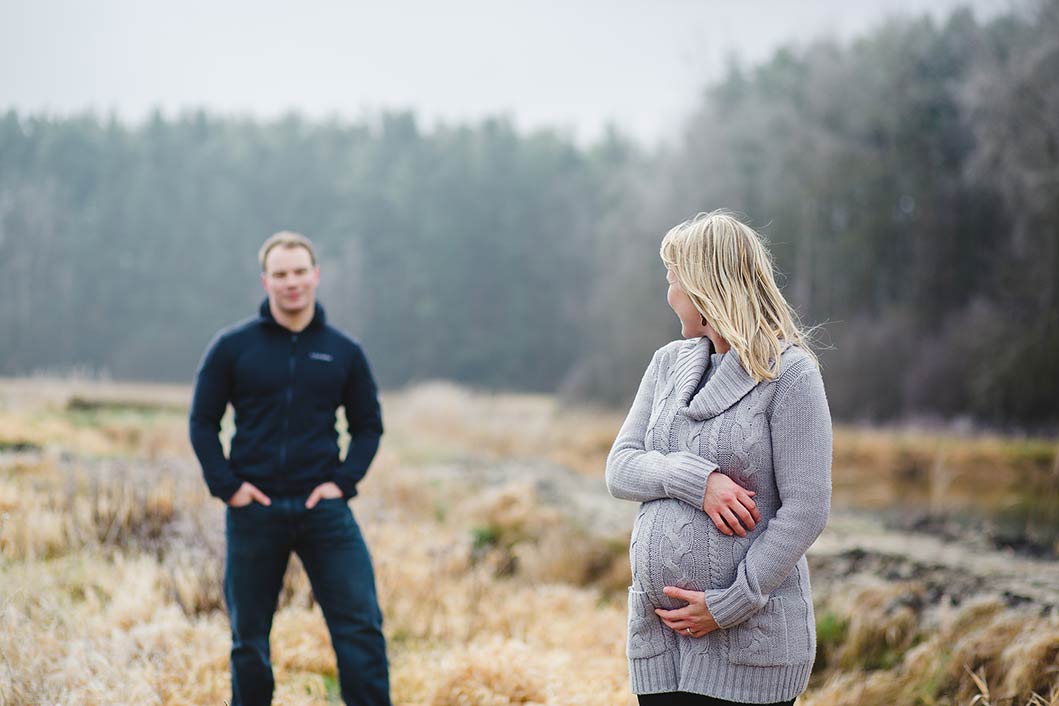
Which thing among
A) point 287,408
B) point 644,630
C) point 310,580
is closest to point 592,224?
point 287,408

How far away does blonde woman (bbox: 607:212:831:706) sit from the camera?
7.02 feet

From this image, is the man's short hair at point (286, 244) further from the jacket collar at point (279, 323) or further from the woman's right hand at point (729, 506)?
the woman's right hand at point (729, 506)

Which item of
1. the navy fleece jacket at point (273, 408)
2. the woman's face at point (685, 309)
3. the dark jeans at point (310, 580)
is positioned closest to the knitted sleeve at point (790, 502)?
the woman's face at point (685, 309)

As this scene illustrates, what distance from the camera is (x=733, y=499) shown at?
2.15 meters

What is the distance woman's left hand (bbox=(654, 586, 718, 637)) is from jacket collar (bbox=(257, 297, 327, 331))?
195 cm

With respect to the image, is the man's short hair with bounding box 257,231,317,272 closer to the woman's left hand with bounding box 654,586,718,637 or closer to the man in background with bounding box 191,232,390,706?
the man in background with bounding box 191,232,390,706

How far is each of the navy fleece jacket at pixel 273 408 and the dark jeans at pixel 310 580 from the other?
0.11 meters

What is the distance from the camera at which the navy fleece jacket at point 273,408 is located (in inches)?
135

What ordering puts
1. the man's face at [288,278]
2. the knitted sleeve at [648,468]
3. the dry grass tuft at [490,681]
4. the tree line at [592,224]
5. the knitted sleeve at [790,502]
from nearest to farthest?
the knitted sleeve at [790,502] < the knitted sleeve at [648,468] < the man's face at [288,278] < the dry grass tuft at [490,681] < the tree line at [592,224]

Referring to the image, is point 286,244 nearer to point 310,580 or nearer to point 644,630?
point 310,580

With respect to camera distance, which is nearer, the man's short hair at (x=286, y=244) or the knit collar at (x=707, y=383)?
the knit collar at (x=707, y=383)

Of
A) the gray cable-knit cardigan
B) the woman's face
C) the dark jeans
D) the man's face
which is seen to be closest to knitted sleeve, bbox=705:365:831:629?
the gray cable-knit cardigan

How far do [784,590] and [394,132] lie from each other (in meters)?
42.0

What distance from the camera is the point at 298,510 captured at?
339 centimetres
